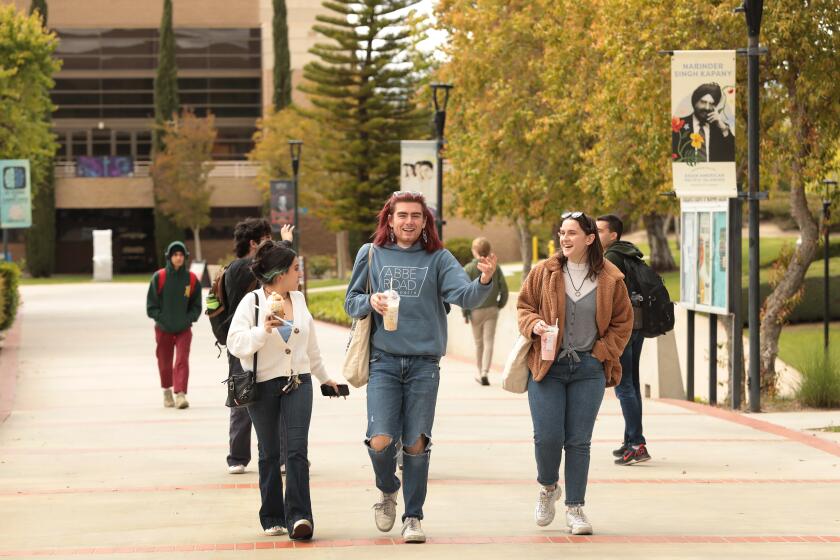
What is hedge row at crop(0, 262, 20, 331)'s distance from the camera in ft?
82.1

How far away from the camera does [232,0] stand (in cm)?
7575

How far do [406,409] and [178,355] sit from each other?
7.98 meters

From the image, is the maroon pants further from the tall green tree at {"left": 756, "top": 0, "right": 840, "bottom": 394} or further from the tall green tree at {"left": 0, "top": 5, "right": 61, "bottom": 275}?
the tall green tree at {"left": 0, "top": 5, "right": 61, "bottom": 275}

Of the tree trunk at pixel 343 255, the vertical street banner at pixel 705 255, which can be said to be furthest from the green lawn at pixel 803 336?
the tree trunk at pixel 343 255

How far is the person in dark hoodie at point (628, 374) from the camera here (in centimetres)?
1002

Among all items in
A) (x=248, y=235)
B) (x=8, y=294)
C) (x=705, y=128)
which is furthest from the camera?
(x=8, y=294)

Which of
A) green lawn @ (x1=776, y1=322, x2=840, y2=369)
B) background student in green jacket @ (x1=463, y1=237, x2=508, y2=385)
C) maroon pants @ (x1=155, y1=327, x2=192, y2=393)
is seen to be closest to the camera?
maroon pants @ (x1=155, y1=327, x2=192, y2=393)

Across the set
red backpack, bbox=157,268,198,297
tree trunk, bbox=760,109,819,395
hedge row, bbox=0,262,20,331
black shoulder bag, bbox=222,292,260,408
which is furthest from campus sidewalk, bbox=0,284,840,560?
hedge row, bbox=0,262,20,331

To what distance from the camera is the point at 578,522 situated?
7582mm

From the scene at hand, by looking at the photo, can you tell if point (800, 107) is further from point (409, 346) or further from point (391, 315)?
point (391, 315)

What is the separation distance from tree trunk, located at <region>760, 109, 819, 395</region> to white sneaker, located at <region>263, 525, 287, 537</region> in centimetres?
999

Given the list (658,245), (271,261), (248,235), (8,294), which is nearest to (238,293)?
(248,235)

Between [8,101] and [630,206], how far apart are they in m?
15.9

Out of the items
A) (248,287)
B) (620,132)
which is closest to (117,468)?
(248,287)
